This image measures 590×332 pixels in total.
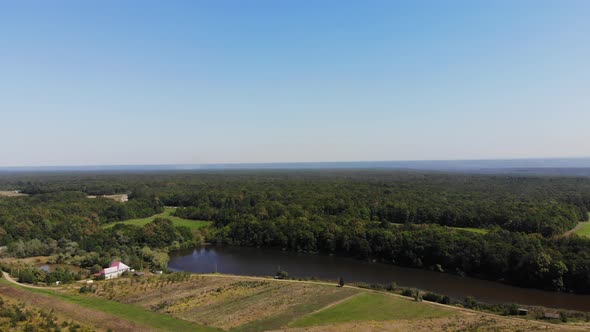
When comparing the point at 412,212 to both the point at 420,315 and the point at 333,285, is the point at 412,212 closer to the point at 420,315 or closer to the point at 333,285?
the point at 333,285

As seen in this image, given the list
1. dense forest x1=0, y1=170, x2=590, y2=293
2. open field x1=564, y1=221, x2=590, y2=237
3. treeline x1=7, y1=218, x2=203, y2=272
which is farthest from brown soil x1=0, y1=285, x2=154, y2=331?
open field x1=564, y1=221, x2=590, y2=237

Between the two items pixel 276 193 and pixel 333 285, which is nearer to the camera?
pixel 333 285

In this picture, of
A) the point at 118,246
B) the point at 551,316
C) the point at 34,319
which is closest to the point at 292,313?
the point at 34,319

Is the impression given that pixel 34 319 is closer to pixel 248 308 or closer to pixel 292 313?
pixel 248 308

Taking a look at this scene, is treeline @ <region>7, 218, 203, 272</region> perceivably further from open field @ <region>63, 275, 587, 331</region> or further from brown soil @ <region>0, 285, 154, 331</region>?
open field @ <region>63, 275, 587, 331</region>

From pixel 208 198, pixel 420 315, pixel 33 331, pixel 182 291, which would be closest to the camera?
pixel 33 331

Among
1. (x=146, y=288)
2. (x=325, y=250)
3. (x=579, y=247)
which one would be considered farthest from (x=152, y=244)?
(x=579, y=247)

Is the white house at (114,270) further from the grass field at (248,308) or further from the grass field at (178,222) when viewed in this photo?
the grass field at (178,222)
